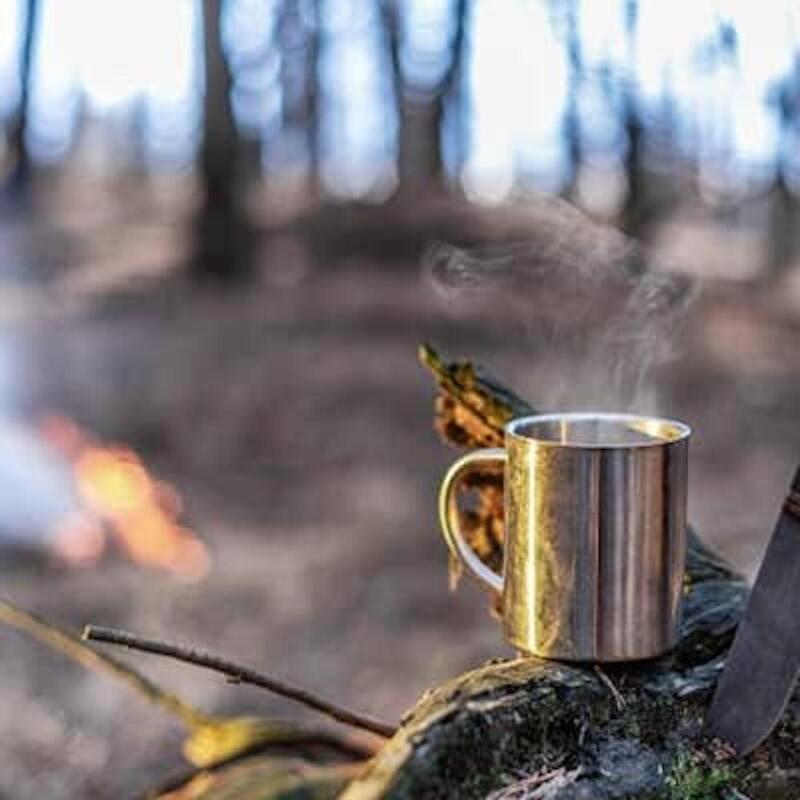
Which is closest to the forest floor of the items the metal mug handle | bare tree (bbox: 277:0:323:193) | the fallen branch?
the fallen branch

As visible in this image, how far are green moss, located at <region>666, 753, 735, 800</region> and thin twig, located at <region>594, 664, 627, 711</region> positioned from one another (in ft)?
0.21

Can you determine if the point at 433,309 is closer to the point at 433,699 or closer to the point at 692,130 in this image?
the point at 692,130

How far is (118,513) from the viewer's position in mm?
5410

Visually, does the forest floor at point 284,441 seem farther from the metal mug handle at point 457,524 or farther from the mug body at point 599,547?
the mug body at point 599,547

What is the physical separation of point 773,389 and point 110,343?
4.30 m

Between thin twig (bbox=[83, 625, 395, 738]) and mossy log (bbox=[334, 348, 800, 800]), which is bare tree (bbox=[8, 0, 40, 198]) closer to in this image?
thin twig (bbox=[83, 625, 395, 738])

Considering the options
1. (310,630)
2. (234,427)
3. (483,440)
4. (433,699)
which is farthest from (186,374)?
(433,699)

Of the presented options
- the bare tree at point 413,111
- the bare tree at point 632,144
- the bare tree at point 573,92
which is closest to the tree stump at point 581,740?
the bare tree at point 632,144

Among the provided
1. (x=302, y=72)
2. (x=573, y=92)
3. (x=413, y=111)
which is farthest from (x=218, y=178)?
(x=302, y=72)

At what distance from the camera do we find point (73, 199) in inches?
483

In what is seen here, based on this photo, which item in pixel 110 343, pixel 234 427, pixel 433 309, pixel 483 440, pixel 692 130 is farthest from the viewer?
pixel 433 309

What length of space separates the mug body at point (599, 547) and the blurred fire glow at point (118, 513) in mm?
3873

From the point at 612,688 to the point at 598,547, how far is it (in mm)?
123

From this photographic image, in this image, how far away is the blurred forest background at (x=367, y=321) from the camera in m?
2.83
